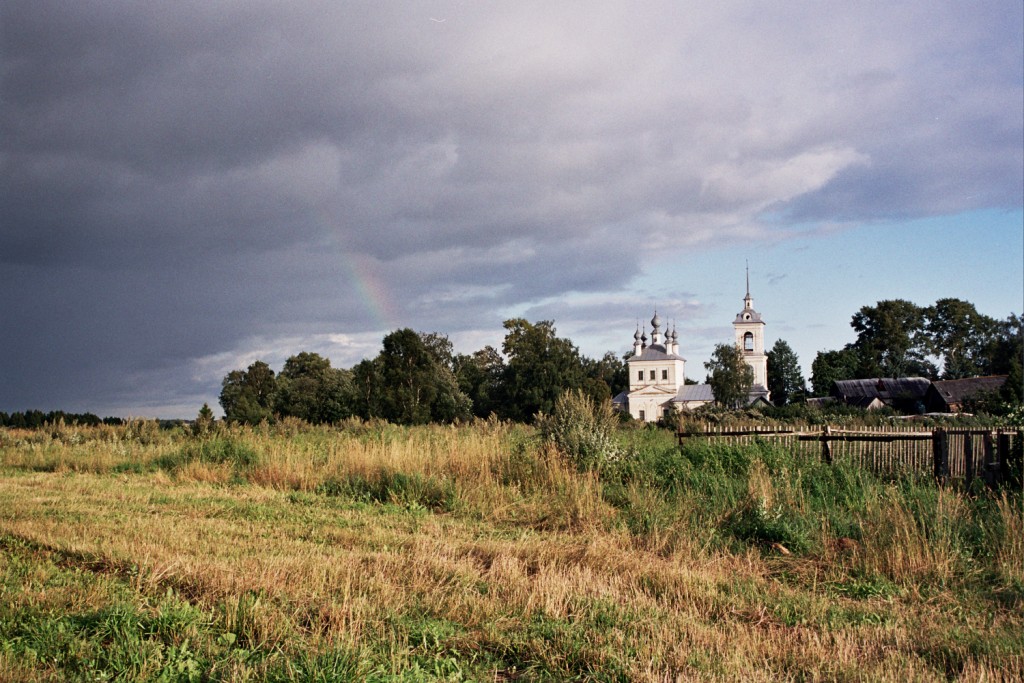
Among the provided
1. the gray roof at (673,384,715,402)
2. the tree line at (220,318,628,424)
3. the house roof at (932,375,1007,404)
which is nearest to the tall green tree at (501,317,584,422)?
the tree line at (220,318,628,424)

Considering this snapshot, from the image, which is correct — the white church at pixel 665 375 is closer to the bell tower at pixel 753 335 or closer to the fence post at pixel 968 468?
the bell tower at pixel 753 335

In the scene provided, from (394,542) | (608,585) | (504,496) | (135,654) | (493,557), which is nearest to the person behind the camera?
(135,654)

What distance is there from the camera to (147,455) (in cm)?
1934

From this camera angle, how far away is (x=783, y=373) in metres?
129

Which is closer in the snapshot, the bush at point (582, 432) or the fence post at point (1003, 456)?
the fence post at point (1003, 456)

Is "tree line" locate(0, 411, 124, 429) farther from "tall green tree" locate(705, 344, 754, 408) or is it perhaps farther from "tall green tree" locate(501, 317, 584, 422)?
"tall green tree" locate(705, 344, 754, 408)

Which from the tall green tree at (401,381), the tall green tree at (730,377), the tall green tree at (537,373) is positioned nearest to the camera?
the tall green tree at (401,381)

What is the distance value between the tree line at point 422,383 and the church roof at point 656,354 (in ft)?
103

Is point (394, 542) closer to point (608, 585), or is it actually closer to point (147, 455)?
point (608, 585)

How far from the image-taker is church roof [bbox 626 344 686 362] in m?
115

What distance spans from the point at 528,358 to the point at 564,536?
6903 cm

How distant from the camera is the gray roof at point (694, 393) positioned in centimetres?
10831

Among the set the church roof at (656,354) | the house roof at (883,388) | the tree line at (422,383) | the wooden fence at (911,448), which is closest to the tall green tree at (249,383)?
the tree line at (422,383)

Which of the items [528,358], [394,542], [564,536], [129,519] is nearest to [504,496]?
[564,536]
